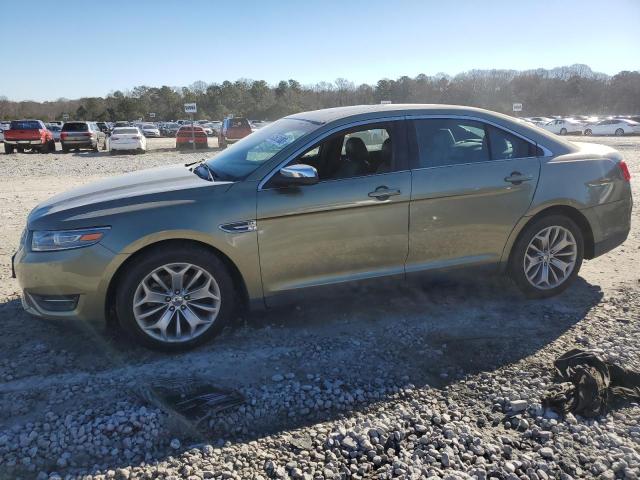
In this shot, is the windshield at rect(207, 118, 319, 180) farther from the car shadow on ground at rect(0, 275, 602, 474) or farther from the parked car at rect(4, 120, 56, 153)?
the parked car at rect(4, 120, 56, 153)

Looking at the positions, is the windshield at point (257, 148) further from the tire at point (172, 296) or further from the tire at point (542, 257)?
the tire at point (542, 257)

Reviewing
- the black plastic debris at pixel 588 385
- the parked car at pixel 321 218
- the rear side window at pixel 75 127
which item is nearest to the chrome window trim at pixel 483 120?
the parked car at pixel 321 218

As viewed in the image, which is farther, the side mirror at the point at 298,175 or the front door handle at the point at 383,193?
the front door handle at the point at 383,193

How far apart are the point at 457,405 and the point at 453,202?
Result: 1.72 meters

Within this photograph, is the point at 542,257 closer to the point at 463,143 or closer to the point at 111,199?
the point at 463,143

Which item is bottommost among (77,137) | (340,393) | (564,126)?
(340,393)

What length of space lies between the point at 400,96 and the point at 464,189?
2633 inches

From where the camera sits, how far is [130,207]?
3570 millimetres

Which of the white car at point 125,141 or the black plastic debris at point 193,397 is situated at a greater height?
the white car at point 125,141

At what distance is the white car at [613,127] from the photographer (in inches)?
1449

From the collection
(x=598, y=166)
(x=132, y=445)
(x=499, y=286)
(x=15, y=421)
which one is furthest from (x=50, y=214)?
(x=598, y=166)

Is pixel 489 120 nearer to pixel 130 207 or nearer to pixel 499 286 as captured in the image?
pixel 499 286

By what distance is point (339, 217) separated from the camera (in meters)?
3.86

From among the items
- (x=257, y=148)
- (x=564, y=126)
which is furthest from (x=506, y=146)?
(x=564, y=126)
